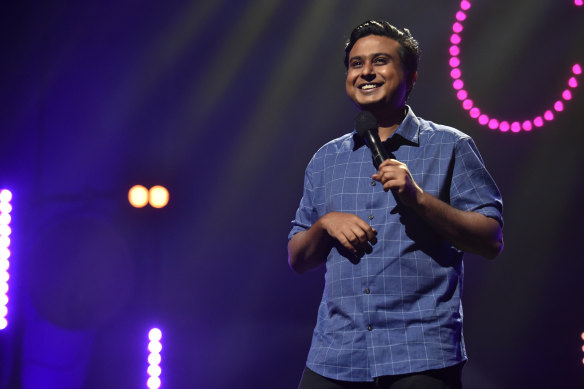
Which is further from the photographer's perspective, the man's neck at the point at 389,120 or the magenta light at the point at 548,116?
the magenta light at the point at 548,116

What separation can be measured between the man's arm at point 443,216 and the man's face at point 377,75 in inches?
14.2

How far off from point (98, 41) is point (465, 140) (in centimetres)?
263

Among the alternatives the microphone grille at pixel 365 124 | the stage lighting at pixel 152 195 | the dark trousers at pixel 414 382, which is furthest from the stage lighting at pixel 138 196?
the dark trousers at pixel 414 382

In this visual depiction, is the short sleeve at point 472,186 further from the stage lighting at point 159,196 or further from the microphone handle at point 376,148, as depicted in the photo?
the stage lighting at point 159,196

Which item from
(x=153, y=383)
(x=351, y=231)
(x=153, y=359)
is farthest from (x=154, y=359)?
(x=351, y=231)

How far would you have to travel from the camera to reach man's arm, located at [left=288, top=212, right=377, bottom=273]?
1.36 m

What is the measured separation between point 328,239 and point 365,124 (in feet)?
1.06

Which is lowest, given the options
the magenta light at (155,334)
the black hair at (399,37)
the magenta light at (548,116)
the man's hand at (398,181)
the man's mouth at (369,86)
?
the magenta light at (155,334)

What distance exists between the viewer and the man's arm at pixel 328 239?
4.45 ft

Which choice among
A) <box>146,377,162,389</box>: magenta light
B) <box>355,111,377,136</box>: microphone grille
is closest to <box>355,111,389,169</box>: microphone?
<box>355,111,377,136</box>: microphone grille

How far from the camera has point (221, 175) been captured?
3346mm

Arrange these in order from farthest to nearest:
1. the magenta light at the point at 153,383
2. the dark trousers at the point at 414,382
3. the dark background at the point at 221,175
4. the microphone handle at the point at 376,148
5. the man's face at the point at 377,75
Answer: the dark background at the point at 221,175, the magenta light at the point at 153,383, the man's face at the point at 377,75, the microphone handle at the point at 376,148, the dark trousers at the point at 414,382

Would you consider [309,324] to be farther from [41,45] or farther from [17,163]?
[41,45]

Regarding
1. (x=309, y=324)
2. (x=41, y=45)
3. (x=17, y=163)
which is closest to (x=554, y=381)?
(x=309, y=324)
